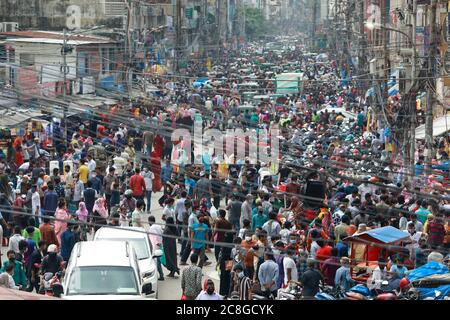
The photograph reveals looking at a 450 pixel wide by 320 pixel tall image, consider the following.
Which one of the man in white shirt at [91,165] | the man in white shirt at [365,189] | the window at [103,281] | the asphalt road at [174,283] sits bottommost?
the asphalt road at [174,283]

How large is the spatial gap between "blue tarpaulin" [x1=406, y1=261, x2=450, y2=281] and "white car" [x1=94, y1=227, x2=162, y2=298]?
3402 millimetres

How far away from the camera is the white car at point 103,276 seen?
540 inches

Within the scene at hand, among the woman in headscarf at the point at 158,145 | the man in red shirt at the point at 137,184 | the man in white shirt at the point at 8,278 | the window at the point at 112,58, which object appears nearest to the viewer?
the man in white shirt at the point at 8,278

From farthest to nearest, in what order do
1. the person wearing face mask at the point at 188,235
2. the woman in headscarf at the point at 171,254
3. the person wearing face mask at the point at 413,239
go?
the person wearing face mask at the point at 188,235, the woman in headscarf at the point at 171,254, the person wearing face mask at the point at 413,239

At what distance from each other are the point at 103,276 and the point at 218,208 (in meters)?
9.12

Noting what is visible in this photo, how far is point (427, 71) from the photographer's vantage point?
23297mm

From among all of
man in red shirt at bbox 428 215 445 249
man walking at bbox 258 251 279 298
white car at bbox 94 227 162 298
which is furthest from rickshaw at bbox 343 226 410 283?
white car at bbox 94 227 162 298

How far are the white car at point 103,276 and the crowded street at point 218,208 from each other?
0.06 feet

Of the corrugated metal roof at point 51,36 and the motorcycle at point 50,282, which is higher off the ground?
the corrugated metal roof at point 51,36

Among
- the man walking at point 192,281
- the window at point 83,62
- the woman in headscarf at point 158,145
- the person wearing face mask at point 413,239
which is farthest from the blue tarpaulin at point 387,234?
the window at point 83,62

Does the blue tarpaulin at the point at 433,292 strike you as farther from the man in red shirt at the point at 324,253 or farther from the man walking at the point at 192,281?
the man walking at the point at 192,281

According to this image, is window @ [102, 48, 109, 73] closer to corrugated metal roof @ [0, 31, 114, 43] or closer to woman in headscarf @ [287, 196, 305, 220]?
corrugated metal roof @ [0, 31, 114, 43]
